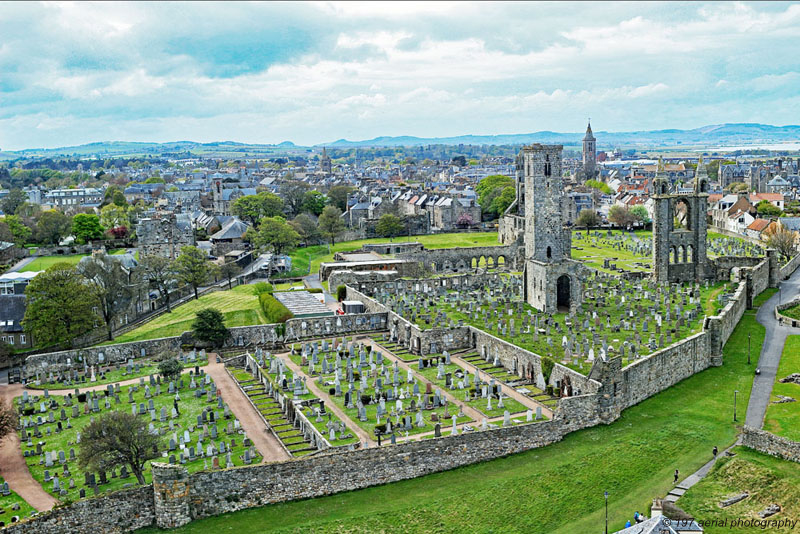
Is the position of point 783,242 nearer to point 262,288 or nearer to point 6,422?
point 262,288

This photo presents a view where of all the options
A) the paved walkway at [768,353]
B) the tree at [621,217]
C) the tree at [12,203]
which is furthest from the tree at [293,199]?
the paved walkway at [768,353]

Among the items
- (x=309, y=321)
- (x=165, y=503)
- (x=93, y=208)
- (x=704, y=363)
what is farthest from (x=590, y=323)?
(x=93, y=208)

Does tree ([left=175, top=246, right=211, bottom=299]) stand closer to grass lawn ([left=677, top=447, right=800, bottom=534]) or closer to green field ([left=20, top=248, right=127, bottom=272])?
green field ([left=20, top=248, right=127, bottom=272])

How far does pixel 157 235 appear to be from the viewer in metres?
72.1

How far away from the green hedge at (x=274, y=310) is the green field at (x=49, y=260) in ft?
98.7

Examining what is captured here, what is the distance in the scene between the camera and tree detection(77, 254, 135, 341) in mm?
48531

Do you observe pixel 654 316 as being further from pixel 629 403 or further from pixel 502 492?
pixel 502 492

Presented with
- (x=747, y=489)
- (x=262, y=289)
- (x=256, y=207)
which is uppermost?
(x=256, y=207)

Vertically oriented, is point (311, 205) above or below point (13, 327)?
above

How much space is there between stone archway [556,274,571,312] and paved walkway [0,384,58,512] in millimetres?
Result: 34274

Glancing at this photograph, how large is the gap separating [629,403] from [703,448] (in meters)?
4.92

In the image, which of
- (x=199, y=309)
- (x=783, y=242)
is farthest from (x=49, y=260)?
(x=783, y=242)

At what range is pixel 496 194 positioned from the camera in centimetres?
11494

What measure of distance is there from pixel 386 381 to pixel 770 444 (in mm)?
17754
